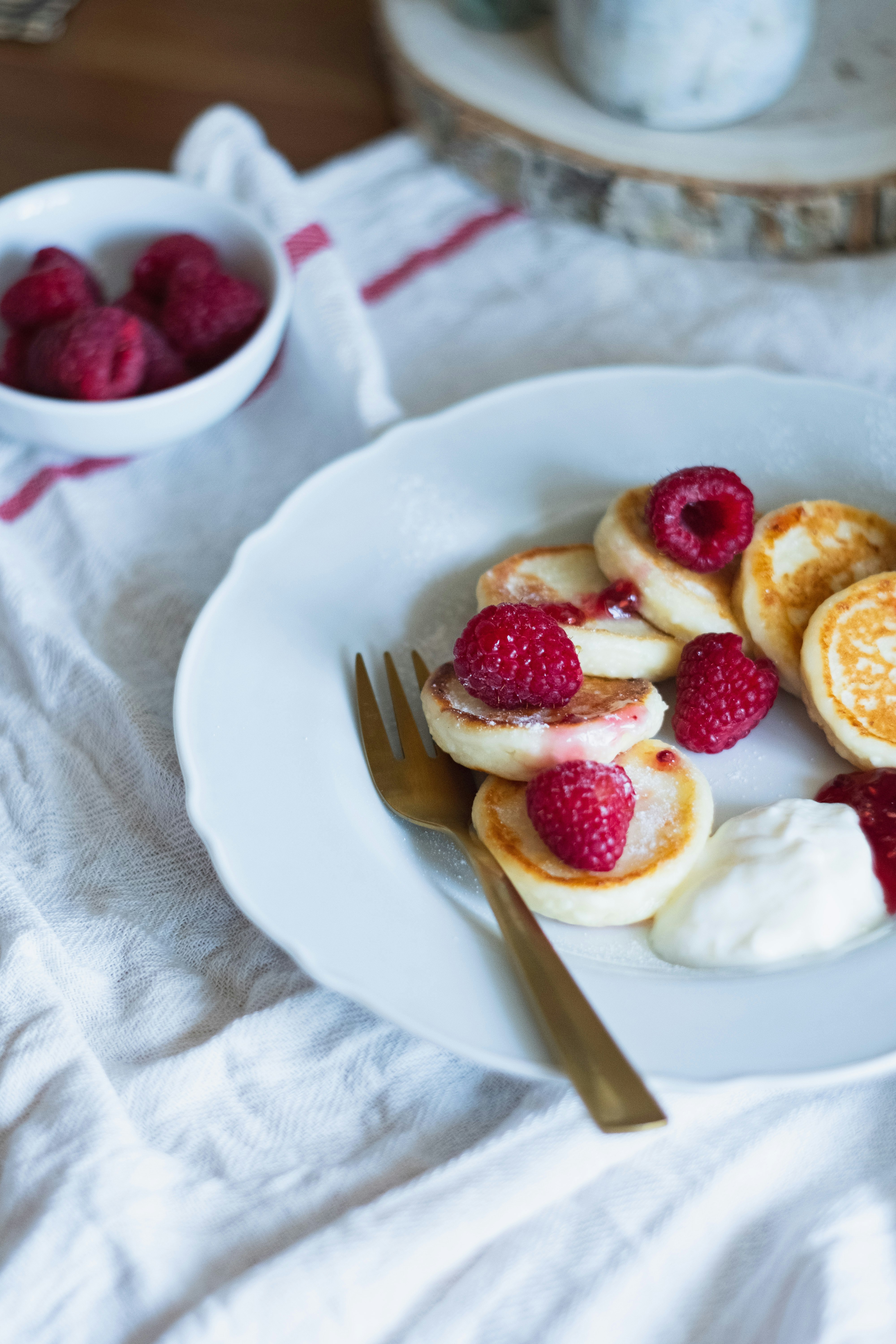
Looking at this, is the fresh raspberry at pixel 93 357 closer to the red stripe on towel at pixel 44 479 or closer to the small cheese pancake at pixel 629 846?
the red stripe on towel at pixel 44 479

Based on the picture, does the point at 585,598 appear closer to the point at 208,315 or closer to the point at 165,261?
the point at 208,315

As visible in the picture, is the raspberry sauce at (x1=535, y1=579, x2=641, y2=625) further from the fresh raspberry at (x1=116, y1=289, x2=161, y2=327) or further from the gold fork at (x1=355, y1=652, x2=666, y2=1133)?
the fresh raspberry at (x1=116, y1=289, x2=161, y2=327)

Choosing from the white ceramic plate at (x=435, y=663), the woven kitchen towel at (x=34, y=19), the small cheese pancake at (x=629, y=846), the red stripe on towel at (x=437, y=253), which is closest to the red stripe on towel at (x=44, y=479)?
the white ceramic plate at (x=435, y=663)

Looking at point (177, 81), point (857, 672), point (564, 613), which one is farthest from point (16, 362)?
point (857, 672)

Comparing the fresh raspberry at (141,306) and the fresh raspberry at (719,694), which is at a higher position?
the fresh raspberry at (141,306)

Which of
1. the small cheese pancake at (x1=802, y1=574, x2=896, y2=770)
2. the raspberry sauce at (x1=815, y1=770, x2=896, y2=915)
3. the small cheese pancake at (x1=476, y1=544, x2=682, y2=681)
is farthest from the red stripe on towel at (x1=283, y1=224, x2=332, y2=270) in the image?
the raspberry sauce at (x1=815, y1=770, x2=896, y2=915)

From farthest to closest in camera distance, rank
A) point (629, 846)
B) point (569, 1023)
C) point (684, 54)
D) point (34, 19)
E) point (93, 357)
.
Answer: point (34, 19), point (684, 54), point (93, 357), point (629, 846), point (569, 1023)

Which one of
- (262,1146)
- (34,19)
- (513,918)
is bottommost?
(262,1146)

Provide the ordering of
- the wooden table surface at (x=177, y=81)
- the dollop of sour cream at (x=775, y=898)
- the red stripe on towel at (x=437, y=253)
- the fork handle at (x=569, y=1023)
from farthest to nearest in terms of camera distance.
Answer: the wooden table surface at (x=177, y=81) < the red stripe on towel at (x=437, y=253) < the dollop of sour cream at (x=775, y=898) < the fork handle at (x=569, y=1023)
